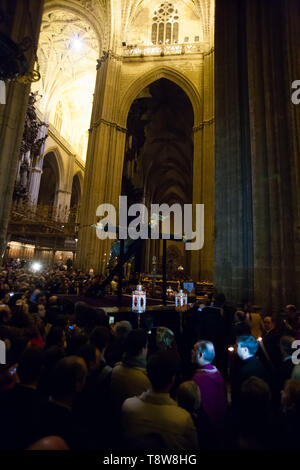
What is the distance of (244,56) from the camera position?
292 inches

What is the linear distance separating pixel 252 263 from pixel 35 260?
19349mm

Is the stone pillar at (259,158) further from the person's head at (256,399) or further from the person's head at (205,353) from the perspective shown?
the person's head at (256,399)

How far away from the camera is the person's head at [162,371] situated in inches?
54.2

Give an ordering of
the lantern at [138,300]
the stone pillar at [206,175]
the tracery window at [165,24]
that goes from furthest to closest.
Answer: the tracery window at [165,24]
the stone pillar at [206,175]
the lantern at [138,300]

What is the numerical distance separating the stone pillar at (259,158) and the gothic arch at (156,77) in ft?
31.7

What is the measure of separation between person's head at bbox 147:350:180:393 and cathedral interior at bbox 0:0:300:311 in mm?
4689

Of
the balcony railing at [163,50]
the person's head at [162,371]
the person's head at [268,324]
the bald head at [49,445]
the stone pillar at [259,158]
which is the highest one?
the balcony railing at [163,50]

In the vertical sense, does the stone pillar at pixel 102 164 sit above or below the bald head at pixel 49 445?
above

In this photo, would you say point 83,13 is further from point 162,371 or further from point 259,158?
point 162,371

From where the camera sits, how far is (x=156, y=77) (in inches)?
725

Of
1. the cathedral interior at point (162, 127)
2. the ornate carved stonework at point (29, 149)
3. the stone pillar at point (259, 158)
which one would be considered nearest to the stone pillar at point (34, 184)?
the cathedral interior at point (162, 127)

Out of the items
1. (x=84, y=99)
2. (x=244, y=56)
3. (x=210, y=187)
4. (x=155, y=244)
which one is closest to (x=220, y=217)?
(x=244, y=56)

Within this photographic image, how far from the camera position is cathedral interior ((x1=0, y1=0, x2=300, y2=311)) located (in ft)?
19.2

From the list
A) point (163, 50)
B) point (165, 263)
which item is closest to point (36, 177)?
point (163, 50)
